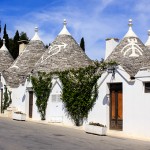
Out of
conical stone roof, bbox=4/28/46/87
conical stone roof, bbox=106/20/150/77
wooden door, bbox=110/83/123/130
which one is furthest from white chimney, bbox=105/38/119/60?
conical stone roof, bbox=4/28/46/87

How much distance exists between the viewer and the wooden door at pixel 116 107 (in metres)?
18.9

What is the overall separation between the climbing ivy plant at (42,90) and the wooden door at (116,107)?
21.0ft

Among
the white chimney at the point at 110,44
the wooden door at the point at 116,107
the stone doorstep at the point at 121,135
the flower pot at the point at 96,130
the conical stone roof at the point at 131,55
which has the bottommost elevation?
the stone doorstep at the point at 121,135

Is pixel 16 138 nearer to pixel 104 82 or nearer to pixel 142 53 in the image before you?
pixel 104 82

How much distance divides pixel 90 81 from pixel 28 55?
41.0ft

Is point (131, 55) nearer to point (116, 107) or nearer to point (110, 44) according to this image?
point (116, 107)

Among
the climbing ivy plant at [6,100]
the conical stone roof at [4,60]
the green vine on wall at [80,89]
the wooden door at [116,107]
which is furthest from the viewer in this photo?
the conical stone roof at [4,60]

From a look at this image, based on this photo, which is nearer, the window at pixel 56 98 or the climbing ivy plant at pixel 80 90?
the climbing ivy plant at pixel 80 90

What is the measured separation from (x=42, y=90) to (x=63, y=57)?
10.4ft

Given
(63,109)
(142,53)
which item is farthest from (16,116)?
(142,53)

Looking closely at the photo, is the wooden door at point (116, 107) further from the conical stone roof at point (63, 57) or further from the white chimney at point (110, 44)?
the conical stone roof at point (63, 57)

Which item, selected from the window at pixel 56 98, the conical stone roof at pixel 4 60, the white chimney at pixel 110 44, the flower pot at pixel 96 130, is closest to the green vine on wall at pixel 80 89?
the window at pixel 56 98

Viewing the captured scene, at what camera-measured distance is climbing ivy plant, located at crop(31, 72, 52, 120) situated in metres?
24.8

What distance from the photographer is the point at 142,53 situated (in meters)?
21.6
